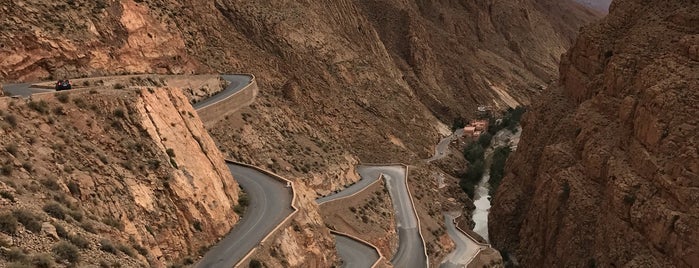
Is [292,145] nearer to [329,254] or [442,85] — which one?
[329,254]

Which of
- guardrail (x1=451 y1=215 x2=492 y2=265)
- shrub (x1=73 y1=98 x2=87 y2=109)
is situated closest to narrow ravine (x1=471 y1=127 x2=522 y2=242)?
guardrail (x1=451 y1=215 x2=492 y2=265)

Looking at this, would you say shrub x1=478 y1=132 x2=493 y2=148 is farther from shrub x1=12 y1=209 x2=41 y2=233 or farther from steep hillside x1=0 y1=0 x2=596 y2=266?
shrub x1=12 y1=209 x2=41 y2=233

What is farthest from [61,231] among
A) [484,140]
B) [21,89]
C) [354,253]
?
[484,140]

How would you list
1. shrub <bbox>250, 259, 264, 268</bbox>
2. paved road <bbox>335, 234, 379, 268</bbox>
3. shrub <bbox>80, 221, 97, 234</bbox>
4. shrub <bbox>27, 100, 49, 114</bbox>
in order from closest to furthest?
1. shrub <bbox>80, 221, 97, 234</bbox>
2. shrub <bbox>27, 100, 49, 114</bbox>
3. shrub <bbox>250, 259, 264, 268</bbox>
4. paved road <bbox>335, 234, 379, 268</bbox>

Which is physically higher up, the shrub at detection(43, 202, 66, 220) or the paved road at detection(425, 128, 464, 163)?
the shrub at detection(43, 202, 66, 220)

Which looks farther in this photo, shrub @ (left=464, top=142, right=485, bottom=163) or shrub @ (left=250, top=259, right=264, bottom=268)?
shrub @ (left=464, top=142, right=485, bottom=163)

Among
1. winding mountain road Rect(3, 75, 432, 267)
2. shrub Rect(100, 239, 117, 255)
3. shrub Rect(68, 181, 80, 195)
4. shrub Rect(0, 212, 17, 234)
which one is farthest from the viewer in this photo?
winding mountain road Rect(3, 75, 432, 267)

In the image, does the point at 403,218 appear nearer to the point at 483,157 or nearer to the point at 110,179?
the point at 110,179

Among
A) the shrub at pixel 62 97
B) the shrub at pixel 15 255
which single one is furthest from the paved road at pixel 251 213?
the shrub at pixel 15 255

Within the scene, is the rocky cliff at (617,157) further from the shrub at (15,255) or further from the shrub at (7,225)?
the shrub at (7,225)
